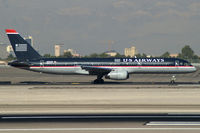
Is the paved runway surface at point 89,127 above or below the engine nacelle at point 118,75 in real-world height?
below

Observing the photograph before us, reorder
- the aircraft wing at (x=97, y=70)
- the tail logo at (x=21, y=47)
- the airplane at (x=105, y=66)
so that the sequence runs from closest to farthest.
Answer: the aircraft wing at (x=97, y=70), the airplane at (x=105, y=66), the tail logo at (x=21, y=47)

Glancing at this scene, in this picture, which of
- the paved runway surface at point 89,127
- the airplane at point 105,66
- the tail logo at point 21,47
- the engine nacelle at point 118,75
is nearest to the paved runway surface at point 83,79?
the airplane at point 105,66

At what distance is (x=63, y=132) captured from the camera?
1414 cm

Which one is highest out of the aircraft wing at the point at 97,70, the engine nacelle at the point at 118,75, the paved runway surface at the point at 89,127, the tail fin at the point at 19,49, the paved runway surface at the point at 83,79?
the tail fin at the point at 19,49

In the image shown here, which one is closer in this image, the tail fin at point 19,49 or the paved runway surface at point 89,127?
the paved runway surface at point 89,127

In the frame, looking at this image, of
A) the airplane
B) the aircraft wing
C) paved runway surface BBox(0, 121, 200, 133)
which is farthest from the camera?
the airplane

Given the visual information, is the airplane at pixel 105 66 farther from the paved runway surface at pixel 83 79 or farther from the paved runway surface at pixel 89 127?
the paved runway surface at pixel 89 127

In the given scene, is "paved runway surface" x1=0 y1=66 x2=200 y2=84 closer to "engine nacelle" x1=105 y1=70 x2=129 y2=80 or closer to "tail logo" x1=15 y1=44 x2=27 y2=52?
"engine nacelle" x1=105 y1=70 x2=129 y2=80

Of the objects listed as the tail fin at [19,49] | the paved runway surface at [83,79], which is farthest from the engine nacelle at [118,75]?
the tail fin at [19,49]

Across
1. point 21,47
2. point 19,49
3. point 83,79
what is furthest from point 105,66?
point 19,49

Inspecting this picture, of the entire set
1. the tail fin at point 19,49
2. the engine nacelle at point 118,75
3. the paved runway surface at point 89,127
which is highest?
the tail fin at point 19,49

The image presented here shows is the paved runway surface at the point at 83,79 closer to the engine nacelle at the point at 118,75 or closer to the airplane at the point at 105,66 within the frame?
the airplane at the point at 105,66

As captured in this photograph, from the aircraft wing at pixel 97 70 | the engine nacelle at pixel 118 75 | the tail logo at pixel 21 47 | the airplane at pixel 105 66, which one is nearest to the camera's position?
the engine nacelle at pixel 118 75

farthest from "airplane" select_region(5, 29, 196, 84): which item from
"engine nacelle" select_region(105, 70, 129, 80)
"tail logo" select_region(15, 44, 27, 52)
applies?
"tail logo" select_region(15, 44, 27, 52)
